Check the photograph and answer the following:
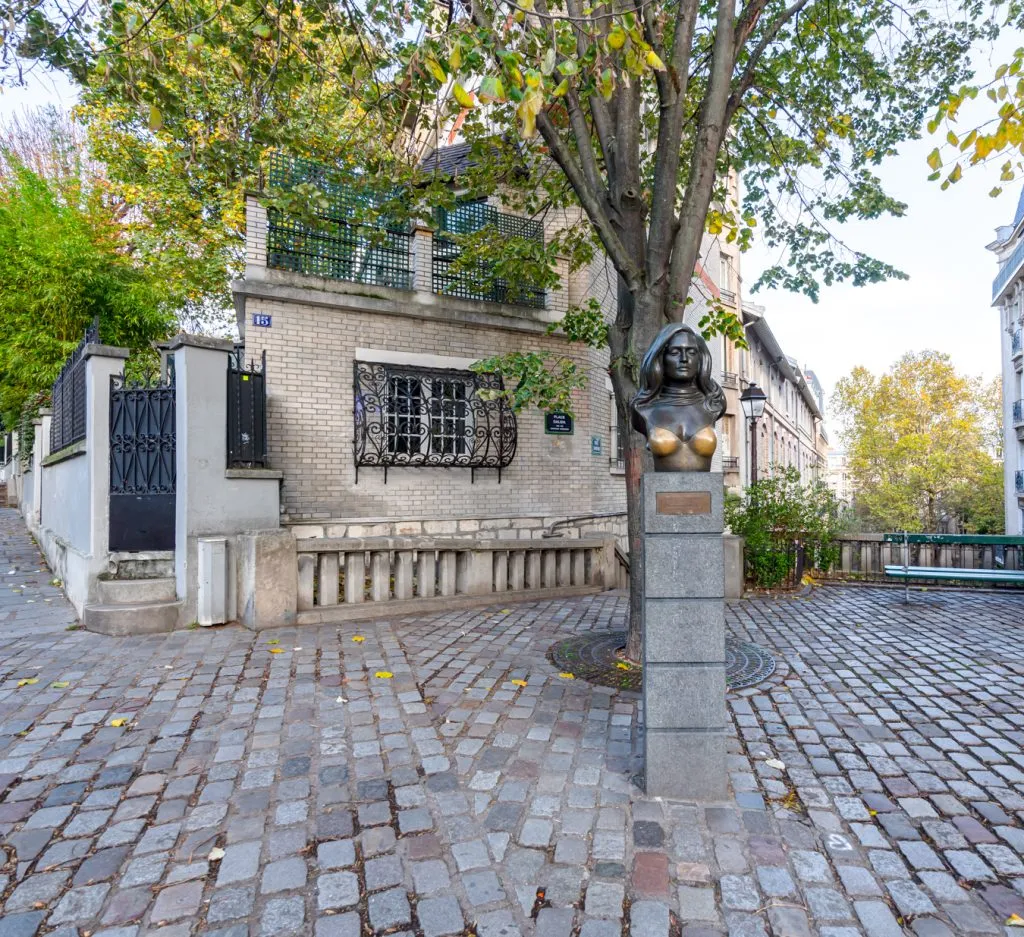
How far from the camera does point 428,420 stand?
961 cm

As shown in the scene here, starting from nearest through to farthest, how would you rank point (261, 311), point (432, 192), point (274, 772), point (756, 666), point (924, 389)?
point (274, 772) < point (756, 666) < point (432, 192) < point (261, 311) < point (924, 389)

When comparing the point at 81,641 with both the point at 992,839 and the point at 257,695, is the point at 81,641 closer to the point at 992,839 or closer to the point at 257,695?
the point at 257,695

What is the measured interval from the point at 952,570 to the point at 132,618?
994 centimetres

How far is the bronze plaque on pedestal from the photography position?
122 inches

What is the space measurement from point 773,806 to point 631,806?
2.27ft

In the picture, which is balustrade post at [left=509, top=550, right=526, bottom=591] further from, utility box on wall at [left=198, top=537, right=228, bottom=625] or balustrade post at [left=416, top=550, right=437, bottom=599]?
utility box on wall at [left=198, top=537, right=228, bottom=625]

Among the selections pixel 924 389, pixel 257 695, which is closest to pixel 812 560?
pixel 257 695

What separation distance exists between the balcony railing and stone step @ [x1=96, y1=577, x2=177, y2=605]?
Answer: 3296 centimetres

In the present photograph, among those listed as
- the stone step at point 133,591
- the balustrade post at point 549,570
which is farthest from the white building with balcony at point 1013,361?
the stone step at point 133,591

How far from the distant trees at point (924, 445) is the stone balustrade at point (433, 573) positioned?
23.9m

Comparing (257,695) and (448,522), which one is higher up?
(448,522)

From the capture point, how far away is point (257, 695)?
4332 mm

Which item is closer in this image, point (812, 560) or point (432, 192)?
point (432, 192)

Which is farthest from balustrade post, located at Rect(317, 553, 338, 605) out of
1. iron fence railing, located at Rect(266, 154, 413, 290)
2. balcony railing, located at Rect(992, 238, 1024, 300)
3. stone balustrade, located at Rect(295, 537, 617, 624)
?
balcony railing, located at Rect(992, 238, 1024, 300)
